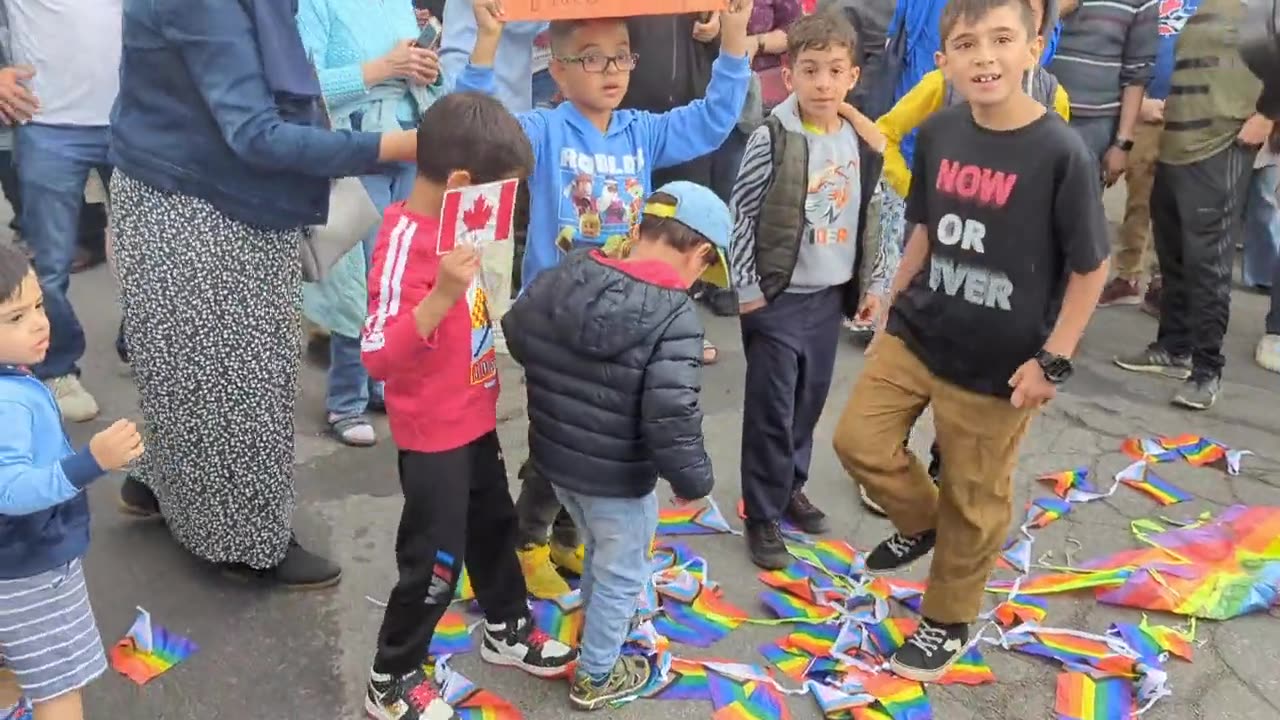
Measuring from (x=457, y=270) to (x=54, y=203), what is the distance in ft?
9.36

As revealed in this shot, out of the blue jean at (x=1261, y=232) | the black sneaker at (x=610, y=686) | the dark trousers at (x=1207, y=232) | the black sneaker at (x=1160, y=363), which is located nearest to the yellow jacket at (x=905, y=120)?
the black sneaker at (x=610, y=686)

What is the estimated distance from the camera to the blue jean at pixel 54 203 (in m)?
4.10

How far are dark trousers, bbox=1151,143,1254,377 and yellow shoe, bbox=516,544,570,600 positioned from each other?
327 centimetres

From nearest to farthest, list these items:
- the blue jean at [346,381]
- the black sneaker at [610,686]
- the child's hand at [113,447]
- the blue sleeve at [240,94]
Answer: the child's hand at [113,447], the blue sleeve at [240,94], the black sneaker at [610,686], the blue jean at [346,381]

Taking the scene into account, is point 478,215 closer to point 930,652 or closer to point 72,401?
point 930,652

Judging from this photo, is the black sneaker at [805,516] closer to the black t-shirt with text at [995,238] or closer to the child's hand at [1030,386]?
the black t-shirt with text at [995,238]

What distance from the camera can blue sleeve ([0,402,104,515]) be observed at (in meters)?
2.03

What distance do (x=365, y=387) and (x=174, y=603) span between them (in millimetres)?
1393

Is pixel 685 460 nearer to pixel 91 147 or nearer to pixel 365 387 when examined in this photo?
pixel 365 387

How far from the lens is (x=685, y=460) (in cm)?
238

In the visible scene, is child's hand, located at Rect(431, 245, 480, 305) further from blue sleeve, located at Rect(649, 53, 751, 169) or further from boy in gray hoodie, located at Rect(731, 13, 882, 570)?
boy in gray hoodie, located at Rect(731, 13, 882, 570)

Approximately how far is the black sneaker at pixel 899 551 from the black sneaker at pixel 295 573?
164 cm

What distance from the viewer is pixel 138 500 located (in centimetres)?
345

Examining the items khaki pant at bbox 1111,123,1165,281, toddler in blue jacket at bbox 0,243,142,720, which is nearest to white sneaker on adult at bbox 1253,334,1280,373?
khaki pant at bbox 1111,123,1165,281
